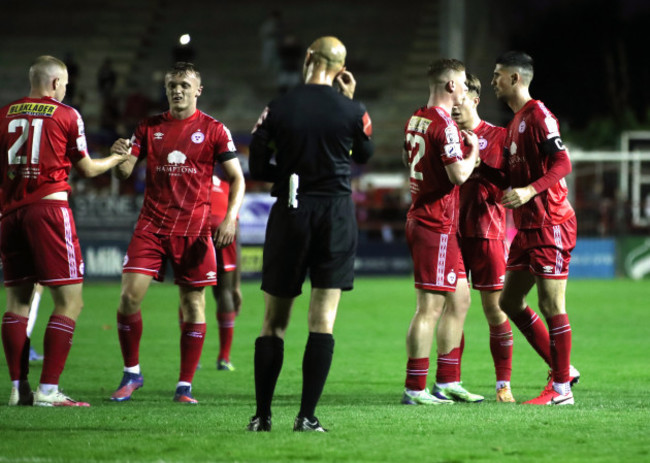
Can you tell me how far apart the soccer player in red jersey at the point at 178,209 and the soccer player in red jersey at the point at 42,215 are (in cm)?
52

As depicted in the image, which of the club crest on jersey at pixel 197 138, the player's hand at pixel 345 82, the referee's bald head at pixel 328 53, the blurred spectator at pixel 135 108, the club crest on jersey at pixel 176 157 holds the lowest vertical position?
the club crest on jersey at pixel 176 157

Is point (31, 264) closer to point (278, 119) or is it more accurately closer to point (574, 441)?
point (278, 119)

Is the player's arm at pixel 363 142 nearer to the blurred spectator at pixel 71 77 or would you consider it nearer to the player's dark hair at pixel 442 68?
the player's dark hair at pixel 442 68

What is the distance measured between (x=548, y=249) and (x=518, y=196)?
56 cm

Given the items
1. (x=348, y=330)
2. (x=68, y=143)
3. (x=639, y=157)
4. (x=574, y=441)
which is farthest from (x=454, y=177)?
(x=639, y=157)

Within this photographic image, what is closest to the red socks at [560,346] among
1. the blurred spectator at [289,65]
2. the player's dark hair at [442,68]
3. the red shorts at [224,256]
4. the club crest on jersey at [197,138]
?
the player's dark hair at [442,68]

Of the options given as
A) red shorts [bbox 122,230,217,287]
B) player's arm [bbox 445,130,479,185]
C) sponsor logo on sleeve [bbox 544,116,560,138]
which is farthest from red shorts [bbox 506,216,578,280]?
red shorts [bbox 122,230,217,287]

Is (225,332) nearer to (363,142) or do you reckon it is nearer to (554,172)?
(554,172)

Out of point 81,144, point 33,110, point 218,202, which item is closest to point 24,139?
point 33,110

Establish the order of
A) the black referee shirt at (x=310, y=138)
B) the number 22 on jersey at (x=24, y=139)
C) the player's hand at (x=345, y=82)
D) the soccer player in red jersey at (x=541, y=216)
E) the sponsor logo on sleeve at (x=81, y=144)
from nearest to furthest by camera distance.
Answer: the black referee shirt at (x=310, y=138) → the player's hand at (x=345, y=82) → the number 22 on jersey at (x=24, y=139) → the sponsor logo on sleeve at (x=81, y=144) → the soccer player in red jersey at (x=541, y=216)

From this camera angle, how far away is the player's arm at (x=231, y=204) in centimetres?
752

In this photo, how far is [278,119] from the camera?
5844mm

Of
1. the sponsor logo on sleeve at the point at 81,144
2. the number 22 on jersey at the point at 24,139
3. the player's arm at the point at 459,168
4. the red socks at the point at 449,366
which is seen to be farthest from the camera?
the red socks at the point at 449,366

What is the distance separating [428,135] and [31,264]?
2.87m
